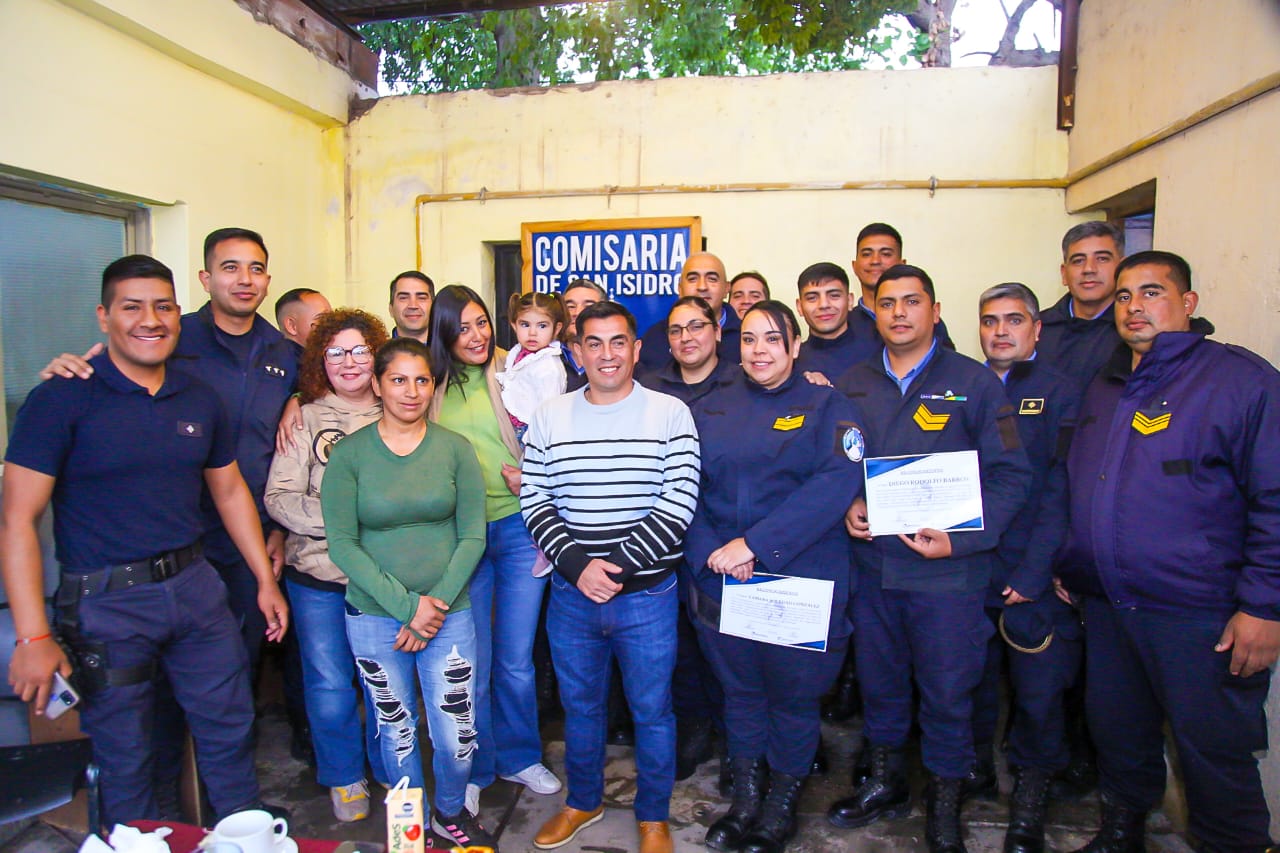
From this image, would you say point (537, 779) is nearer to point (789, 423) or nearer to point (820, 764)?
point (820, 764)

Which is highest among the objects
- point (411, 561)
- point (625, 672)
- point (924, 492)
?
point (924, 492)

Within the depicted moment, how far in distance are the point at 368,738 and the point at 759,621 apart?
1647mm

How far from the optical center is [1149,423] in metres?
2.59

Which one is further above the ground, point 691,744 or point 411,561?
point 411,561

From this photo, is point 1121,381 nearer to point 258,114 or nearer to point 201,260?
point 201,260

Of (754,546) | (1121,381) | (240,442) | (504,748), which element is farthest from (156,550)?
(1121,381)

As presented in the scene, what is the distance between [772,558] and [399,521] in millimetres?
1279

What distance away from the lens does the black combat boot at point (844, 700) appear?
404cm

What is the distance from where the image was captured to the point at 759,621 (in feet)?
9.23

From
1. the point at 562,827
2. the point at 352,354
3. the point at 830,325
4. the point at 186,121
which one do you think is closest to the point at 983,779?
the point at 562,827

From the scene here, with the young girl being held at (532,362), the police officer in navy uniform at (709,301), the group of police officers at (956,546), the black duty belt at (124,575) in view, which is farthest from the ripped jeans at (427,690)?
the police officer in navy uniform at (709,301)

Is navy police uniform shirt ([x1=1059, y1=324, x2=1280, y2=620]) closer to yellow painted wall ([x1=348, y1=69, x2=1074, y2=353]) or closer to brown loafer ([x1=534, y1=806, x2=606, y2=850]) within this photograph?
brown loafer ([x1=534, y1=806, x2=606, y2=850])

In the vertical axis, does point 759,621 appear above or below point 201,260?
below

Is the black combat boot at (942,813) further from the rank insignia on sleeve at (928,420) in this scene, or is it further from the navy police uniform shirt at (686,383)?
the navy police uniform shirt at (686,383)
